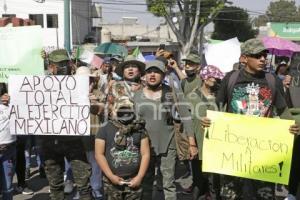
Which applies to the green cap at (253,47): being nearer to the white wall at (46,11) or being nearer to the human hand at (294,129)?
the human hand at (294,129)

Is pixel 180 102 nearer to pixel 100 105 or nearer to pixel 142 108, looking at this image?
pixel 142 108

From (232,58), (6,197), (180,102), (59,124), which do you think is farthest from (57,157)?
(232,58)

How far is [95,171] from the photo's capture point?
5656mm

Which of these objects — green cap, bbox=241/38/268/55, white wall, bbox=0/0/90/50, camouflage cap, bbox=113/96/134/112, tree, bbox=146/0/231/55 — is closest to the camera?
green cap, bbox=241/38/268/55

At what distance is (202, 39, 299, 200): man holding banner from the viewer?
4.33 metres

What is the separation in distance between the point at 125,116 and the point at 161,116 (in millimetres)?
984

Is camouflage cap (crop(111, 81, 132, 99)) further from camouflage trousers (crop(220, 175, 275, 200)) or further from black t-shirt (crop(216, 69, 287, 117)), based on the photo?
camouflage trousers (crop(220, 175, 275, 200))

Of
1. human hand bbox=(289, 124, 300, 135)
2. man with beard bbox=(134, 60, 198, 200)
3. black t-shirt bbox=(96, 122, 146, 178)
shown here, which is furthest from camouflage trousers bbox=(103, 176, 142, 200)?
human hand bbox=(289, 124, 300, 135)

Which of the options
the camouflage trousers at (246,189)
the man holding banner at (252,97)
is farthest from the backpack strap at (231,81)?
the camouflage trousers at (246,189)

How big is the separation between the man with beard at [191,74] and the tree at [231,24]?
51461mm

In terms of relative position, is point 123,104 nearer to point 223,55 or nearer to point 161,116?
point 161,116

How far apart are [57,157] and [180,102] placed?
1368 millimetres

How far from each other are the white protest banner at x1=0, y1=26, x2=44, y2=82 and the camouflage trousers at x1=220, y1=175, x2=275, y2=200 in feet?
7.38

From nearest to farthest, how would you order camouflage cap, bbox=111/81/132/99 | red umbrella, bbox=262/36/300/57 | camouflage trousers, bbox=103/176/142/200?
1. camouflage trousers, bbox=103/176/142/200
2. camouflage cap, bbox=111/81/132/99
3. red umbrella, bbox=262/36/300/57
